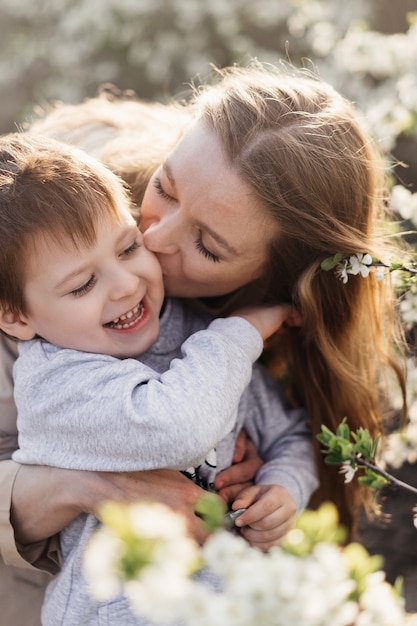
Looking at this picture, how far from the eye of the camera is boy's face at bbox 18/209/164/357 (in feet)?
4.83

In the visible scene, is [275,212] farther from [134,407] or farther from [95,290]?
[134,407]

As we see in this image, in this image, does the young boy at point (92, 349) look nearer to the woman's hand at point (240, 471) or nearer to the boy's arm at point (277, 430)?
the woman's hand at point (240, 471)

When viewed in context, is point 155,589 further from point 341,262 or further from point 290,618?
point 341,262

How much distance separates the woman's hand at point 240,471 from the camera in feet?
5.70

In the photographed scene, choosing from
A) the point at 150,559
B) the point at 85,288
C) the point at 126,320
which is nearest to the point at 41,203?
the point at 85,288

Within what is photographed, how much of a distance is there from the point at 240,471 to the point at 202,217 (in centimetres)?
63

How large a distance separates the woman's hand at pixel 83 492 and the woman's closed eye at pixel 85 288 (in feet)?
1.26

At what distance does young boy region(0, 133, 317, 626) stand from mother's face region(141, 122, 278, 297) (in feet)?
0.26

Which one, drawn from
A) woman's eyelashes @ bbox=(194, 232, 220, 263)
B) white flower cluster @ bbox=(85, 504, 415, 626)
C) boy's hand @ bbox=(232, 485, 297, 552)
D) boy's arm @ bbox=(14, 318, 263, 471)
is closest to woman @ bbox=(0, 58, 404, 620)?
woman's eyelashes @ bbox=(194, 232, 220, 263)

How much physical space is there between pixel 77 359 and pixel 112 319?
0.12m

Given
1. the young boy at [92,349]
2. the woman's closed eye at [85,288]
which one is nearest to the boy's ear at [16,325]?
the young boy at [92,349]

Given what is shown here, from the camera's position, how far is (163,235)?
5.34 feet

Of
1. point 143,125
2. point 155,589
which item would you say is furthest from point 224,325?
point 155,589

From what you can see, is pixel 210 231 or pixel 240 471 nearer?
pixel 210 231
